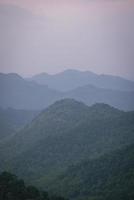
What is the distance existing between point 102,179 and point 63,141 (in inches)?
990

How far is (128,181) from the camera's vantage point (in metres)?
52.2

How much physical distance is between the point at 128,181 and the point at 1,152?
141 ft

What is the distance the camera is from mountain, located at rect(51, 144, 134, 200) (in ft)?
167

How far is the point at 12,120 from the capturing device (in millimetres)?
142375

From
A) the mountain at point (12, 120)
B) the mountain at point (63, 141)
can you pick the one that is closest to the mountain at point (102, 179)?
the mountain at point (63, 141)

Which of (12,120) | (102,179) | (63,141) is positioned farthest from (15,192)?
(12,120)

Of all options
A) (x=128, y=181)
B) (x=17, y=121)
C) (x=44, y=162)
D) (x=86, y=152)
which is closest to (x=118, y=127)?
(x=86, y=152)

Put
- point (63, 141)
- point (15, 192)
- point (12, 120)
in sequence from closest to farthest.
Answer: point (15, 192) < point (63, 141) < point (12, 120)

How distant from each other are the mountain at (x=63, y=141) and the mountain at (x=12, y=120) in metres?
21.5

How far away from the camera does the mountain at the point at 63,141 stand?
74519 mm

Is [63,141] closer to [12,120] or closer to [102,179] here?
[102,179]

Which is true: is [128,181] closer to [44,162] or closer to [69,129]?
[44,162]

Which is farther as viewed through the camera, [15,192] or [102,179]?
[102,179]

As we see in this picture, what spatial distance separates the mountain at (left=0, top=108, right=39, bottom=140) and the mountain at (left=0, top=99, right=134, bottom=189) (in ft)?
70.4
